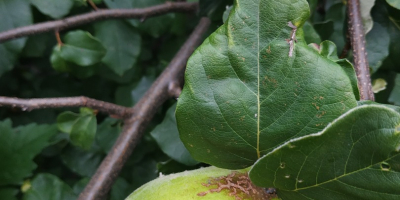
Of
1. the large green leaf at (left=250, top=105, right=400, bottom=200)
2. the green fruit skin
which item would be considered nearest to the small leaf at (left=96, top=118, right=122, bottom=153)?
the green fruit skin

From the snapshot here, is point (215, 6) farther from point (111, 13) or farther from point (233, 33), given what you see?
point (233, 33)

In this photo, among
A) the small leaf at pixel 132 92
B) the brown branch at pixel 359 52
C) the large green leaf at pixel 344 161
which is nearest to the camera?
the large green leaf at pixel 344 161

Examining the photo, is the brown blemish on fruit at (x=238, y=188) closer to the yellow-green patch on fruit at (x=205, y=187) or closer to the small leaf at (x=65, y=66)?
the yellow-green patch on fruit at (x=205, y=187)

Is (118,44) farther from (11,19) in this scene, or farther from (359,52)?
(359,52)

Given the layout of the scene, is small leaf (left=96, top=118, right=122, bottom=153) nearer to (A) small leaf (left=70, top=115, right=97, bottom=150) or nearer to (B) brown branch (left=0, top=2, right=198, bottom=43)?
(A) small leaf (left=70, top=115, right=97, bottom=150)

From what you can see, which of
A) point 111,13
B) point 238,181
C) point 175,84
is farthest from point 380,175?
point 111,13

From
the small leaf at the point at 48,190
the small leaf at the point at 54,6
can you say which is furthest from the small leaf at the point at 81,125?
the small leaf at the point at 54,6

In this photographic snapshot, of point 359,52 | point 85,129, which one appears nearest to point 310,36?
point 359,52

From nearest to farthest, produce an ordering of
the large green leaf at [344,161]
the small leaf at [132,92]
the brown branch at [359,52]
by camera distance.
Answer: the large green leaf at [344,161], the brown branch at [359,52], the small leaf at [132,92]
